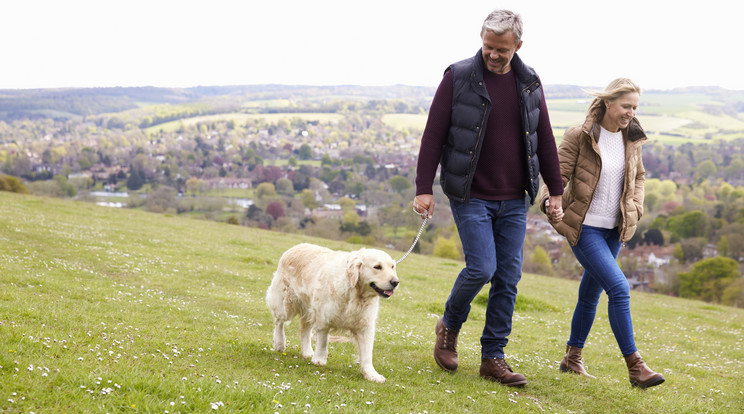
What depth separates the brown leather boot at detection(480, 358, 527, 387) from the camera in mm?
6594

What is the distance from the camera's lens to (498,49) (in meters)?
5.91

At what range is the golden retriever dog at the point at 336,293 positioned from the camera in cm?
613

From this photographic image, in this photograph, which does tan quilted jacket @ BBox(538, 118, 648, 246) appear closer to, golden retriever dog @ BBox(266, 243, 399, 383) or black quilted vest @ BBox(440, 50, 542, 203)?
black quilted vest @ BBox(440, 50, 542, 203)

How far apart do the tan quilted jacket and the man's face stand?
4.97 ft

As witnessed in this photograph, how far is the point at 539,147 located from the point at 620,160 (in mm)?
1066

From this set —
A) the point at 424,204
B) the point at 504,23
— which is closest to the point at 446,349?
the point at 424,204

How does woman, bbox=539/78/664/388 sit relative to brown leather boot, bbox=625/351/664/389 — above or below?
above

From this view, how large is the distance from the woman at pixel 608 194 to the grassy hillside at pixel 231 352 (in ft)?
3.20

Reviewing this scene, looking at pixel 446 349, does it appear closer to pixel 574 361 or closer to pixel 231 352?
pixel 574 361

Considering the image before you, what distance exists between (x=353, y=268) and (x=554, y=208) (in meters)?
2.56

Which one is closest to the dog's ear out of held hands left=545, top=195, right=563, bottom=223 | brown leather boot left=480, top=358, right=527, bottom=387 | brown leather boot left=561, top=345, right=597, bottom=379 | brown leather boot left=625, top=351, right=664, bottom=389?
brown leather boot left=480, top=358, right=527, bottom=387

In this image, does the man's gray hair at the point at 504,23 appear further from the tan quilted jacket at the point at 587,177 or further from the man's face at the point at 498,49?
the tan quilted jacket at the point at 587,177

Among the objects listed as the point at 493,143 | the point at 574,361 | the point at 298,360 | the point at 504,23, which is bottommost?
the point at 574,361

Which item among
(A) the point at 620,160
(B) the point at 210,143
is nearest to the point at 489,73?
(A) the point at 620,160
